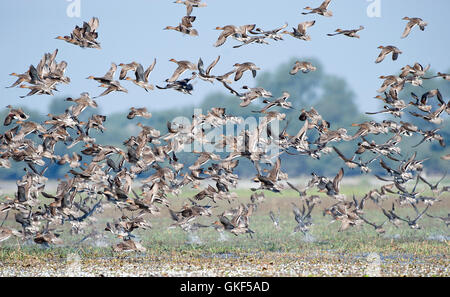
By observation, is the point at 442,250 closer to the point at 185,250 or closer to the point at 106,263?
the point at 185,250

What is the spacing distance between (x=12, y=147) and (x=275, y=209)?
61.4ft

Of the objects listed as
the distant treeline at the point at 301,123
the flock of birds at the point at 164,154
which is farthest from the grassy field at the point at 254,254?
the distant treeline at the point at 301,123

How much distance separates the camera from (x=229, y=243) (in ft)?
71.5

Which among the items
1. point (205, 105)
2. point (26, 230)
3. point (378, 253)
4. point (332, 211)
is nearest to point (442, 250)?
point (378, 253)

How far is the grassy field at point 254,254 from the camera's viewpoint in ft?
54.0

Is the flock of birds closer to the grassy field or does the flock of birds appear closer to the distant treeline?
the grassy field

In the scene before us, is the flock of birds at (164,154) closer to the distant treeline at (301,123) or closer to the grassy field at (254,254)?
the grassy field at (254,254)

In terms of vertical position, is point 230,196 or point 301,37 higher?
point 301,37

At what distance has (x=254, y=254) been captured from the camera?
62.8ft

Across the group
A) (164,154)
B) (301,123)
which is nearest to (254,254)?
(164,154)

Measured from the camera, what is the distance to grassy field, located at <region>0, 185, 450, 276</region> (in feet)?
54.0

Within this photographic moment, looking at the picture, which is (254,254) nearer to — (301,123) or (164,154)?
(164,154)

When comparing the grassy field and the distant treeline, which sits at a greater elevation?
the distant treeline

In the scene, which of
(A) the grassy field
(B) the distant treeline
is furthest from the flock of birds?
(B) the distant treeline
